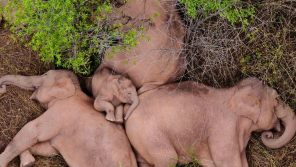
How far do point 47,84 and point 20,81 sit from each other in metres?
0.28

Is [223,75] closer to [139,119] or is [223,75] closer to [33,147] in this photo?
[139,119]

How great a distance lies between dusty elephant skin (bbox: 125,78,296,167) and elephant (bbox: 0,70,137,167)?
0.65ft

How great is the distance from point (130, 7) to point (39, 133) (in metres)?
1.39

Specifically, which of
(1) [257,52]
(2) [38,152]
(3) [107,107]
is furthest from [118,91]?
(1) [257,52]

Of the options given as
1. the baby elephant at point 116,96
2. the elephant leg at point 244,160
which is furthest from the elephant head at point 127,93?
the elephant leg at point 244,160

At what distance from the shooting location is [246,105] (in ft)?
12.7

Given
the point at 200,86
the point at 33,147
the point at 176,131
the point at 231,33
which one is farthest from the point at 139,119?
the point at 231,33

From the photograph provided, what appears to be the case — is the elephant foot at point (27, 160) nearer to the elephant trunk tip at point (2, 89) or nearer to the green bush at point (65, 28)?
the elephant trunk tip at point (2, 89)

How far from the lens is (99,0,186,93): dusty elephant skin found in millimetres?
3965

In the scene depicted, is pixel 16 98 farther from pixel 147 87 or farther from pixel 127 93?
pixel 147 87

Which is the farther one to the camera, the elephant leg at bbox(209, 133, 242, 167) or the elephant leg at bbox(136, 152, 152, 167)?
the elephant leg at bbox(136, 152, 152, 167)

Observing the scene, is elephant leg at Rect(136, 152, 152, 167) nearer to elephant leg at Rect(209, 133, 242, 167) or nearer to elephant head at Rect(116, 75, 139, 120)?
elephant head at Rect(116, 75, 139, 120)

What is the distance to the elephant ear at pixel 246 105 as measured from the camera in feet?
12.7

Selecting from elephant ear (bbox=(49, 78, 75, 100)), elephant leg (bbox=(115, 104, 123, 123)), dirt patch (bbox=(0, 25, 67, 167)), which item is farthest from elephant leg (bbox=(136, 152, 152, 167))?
elephant ear (bbox=(49, 78, 75, 100))
